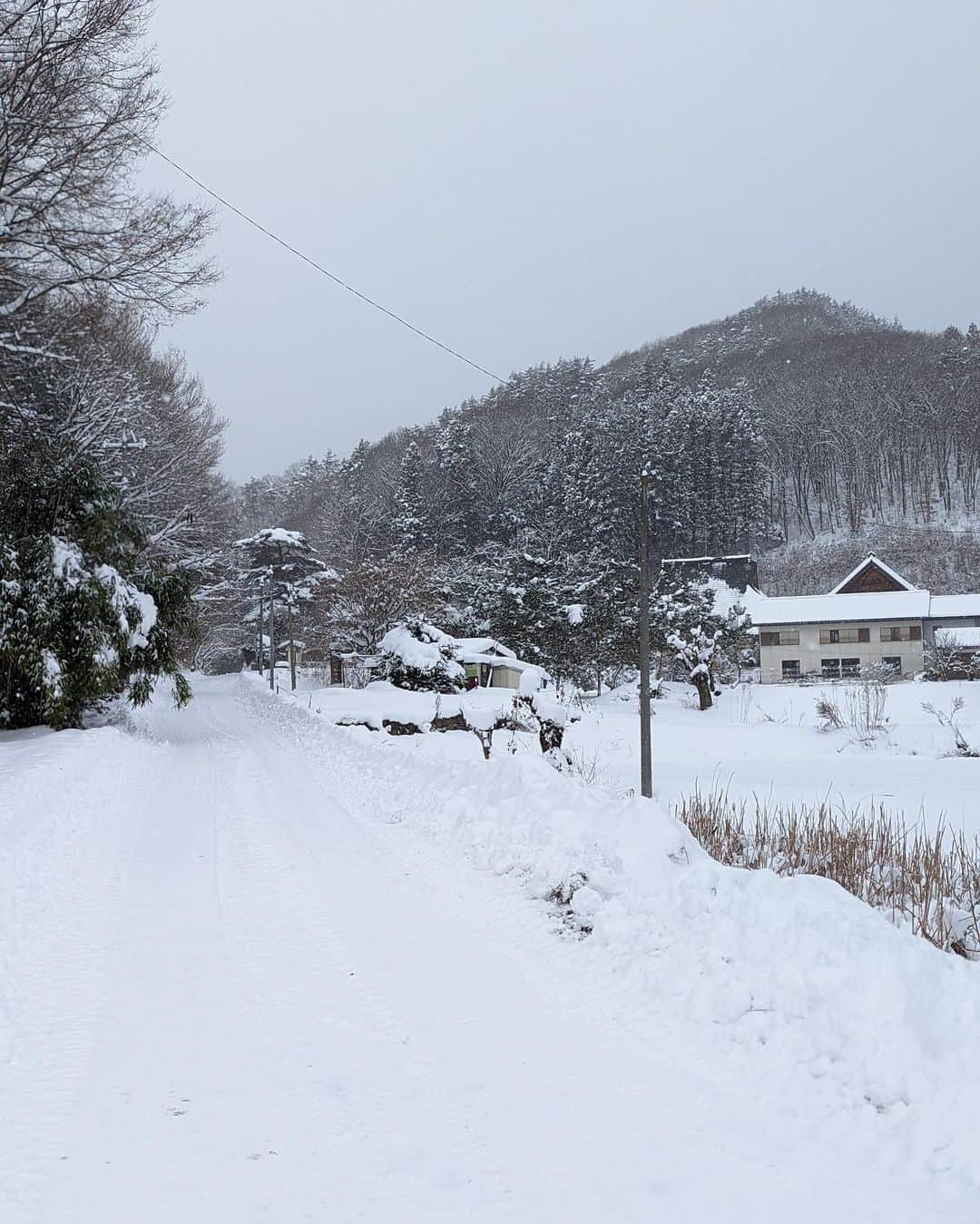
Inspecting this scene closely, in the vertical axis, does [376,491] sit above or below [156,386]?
above

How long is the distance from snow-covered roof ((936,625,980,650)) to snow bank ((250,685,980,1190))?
37.0 metres

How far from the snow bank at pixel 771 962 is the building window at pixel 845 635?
43.8m

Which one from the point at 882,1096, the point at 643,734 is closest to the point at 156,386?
the point at 643,734

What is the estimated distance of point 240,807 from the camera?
1005 centimetres

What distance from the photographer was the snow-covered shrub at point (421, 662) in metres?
26.6

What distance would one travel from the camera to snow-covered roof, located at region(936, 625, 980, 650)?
3854cm

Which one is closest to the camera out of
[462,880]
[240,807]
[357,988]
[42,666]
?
[357,988]

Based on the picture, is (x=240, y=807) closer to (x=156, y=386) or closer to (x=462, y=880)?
(x=462, y=880)

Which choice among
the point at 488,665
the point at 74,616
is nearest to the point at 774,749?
the point at 488,665

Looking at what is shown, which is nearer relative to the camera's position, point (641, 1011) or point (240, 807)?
point (641, 1011)

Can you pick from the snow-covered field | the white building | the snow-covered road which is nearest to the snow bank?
the snow-covered road

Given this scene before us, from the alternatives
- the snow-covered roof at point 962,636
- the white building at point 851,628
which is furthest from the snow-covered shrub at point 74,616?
the white building at point 851,628

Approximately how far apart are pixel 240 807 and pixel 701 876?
21.9ft

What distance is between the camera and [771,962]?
3998 millimetres
